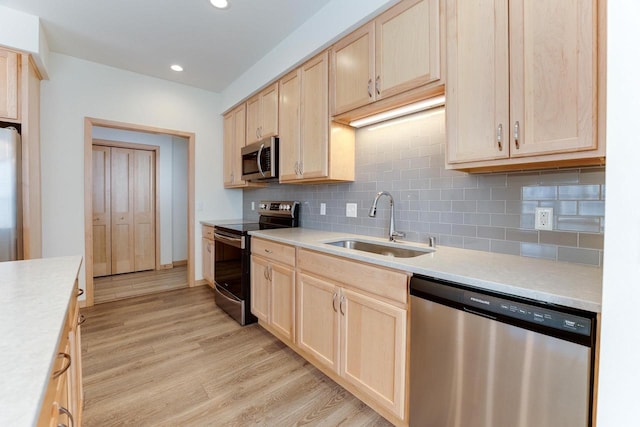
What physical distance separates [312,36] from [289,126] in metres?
0.73

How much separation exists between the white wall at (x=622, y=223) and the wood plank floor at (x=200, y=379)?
1.10 meters

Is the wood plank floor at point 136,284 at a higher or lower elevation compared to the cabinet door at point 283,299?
lower

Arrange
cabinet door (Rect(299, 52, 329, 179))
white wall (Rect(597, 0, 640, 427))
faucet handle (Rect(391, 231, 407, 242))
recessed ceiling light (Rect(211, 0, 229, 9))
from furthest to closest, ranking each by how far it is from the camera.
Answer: cabinet door (Rect(299, 52, 329, 179))
recessed ceiling light (Rect(211, 0, 229, 9))
faucet handle (Rect(391, 231, 407, 242))
white wall (Rect(597, 0, 640, 427))

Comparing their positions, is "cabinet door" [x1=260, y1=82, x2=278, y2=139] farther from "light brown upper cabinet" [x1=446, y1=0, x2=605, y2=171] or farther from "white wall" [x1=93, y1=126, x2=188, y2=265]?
"white wall" [x1=93, y1=126, x2=188, y2=265]

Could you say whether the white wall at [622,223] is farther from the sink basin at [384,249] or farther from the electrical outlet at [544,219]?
the sink basin at [384,249]

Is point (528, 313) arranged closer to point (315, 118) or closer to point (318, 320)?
point (318, 320)

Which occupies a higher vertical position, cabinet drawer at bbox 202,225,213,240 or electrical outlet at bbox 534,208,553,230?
electrical outlet at bbox 534,208,553,230

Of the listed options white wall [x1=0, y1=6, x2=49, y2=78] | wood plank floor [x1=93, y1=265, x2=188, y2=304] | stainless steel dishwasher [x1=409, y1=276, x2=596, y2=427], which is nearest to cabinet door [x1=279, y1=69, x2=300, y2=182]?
stainless steel dishwasher [x1=409, y1=276, x2=596, y2=427]

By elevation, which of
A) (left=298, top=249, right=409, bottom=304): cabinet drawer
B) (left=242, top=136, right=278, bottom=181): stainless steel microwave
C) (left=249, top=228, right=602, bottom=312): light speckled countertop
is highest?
(left=242, top=136, right=278, bottom=181): stainless steel microwave

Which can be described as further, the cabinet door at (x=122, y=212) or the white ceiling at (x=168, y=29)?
the cabinet door at (x=122, y=212)

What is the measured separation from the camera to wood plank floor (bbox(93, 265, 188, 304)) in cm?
351

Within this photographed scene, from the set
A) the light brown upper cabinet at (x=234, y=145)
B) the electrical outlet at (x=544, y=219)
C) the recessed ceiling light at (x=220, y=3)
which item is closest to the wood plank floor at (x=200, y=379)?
the electrical outlet at (x=544, y=219)

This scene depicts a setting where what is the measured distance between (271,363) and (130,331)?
4.65 ft

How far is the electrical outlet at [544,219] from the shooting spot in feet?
4.60
